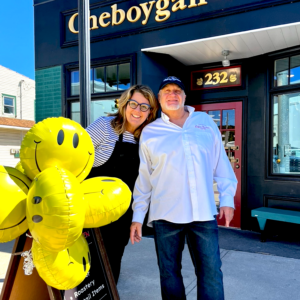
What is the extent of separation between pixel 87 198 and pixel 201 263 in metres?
0.87

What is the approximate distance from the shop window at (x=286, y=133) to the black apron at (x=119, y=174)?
10.1 feet

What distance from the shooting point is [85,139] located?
183 cm

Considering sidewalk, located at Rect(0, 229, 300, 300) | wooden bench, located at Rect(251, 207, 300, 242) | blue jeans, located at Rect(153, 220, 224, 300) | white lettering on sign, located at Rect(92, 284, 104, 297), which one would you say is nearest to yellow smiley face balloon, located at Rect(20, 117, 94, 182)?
blue jeans, located at Rect(153, 220, 224, 300)

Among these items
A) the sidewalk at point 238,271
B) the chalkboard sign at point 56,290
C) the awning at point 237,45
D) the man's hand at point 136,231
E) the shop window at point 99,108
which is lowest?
the sidewalk at point 238,271

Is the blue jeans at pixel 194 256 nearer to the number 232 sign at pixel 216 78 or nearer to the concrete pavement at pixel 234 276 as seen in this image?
the concrete pavement at pixel 234 276

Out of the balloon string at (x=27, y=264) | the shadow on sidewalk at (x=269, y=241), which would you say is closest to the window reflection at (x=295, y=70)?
the shadow on sidewalk at (x=269, y=241)

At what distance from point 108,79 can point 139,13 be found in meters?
1.14

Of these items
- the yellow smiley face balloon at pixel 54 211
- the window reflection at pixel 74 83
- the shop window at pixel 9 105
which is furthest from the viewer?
the shop window at pixel 9 105

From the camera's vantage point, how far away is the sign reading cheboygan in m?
4.58

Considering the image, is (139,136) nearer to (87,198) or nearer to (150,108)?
(150,108)

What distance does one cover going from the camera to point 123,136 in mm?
2404

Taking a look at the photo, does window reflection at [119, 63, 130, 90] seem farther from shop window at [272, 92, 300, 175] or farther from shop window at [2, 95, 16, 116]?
shop window at [2, 95, 16, 116]

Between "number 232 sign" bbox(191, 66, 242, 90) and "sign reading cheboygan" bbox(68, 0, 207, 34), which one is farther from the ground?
"sign reading cheboygan" bbox(68, 0, 207, 34)

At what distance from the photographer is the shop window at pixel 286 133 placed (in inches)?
184
